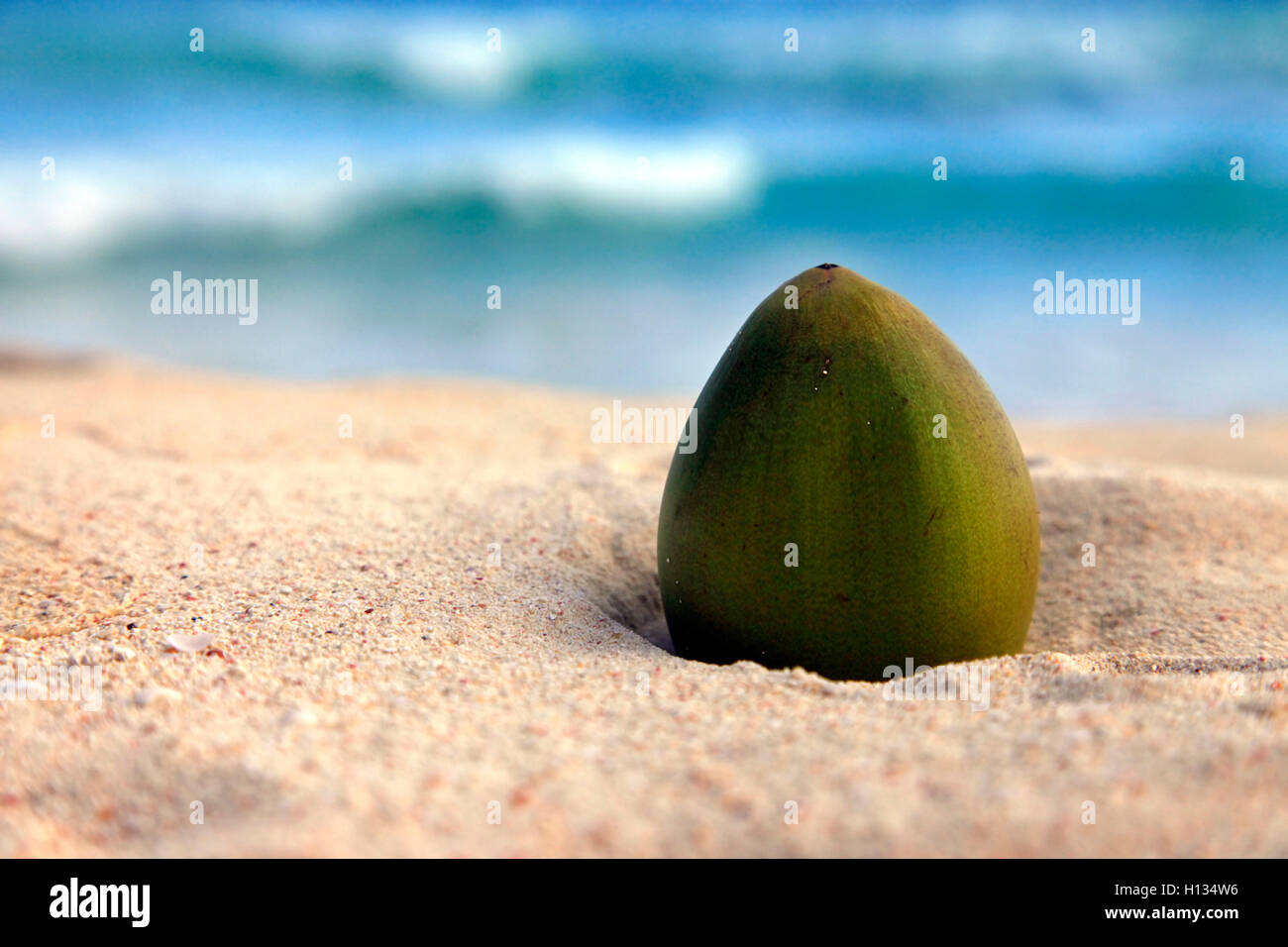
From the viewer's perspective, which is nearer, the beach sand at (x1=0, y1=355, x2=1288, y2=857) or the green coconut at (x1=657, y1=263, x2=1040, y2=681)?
the beach sand at (x1=0, y1=355, x2=1288, y2=857)

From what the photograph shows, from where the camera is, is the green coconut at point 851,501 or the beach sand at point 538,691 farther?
the green coconut at point 851,501
